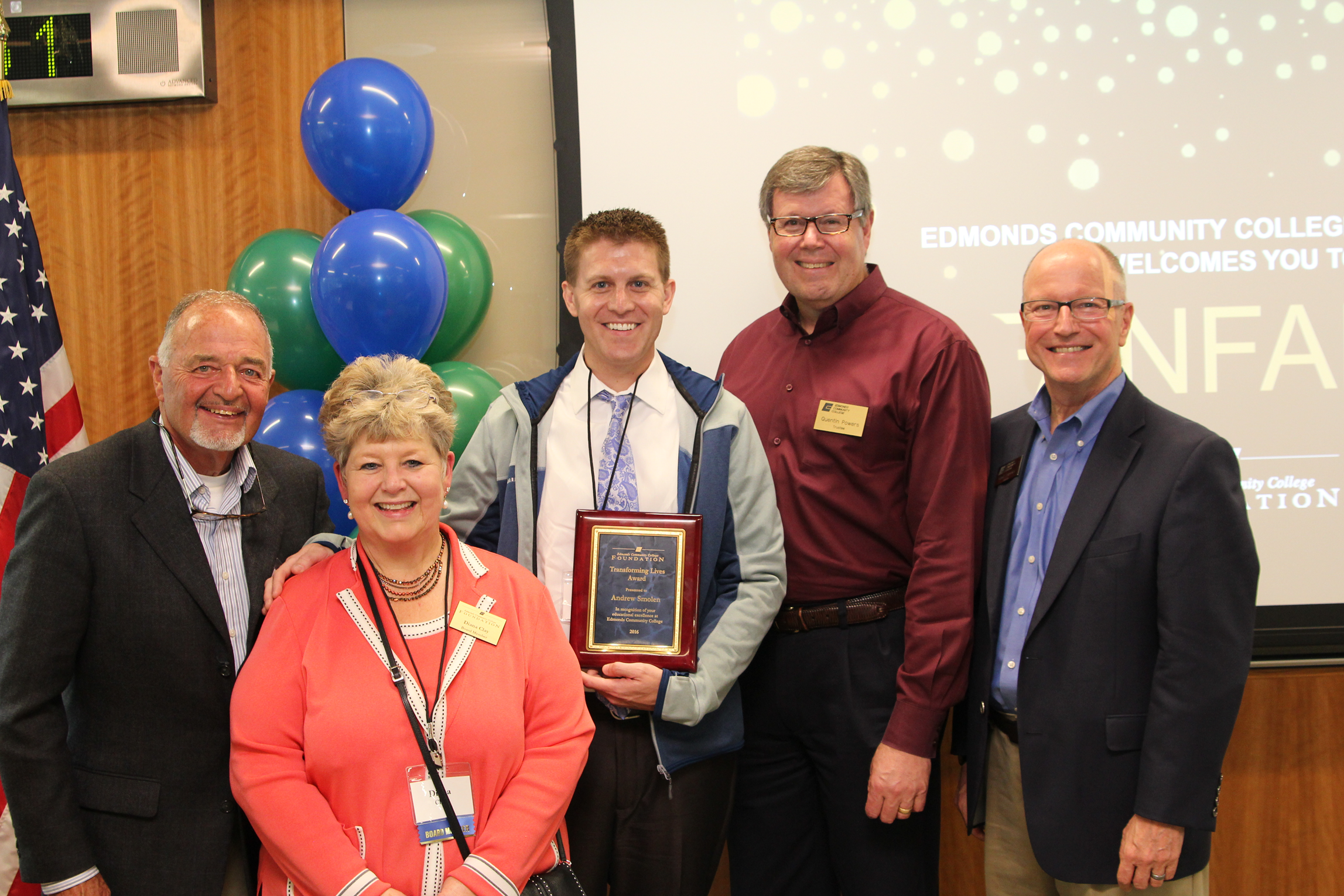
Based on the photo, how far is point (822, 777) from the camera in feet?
7.79

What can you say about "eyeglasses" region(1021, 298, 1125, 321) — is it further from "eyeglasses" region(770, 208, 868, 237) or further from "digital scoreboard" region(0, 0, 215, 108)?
"digital scoreboard" region(0, 0, 215, 108)

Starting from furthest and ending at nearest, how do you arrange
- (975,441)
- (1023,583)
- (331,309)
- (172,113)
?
(172,113), (331,309), (975,441), (1023,583)

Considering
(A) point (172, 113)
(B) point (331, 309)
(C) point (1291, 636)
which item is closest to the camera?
(B) point (331, 309)

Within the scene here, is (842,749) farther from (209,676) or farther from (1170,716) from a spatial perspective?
(209,676)

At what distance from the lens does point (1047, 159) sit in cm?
325

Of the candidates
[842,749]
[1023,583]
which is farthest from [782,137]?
[842,749]

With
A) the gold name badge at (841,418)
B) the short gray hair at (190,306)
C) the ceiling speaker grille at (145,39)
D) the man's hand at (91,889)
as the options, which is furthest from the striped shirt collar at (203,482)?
the ceiling speaker grille at (145,39)

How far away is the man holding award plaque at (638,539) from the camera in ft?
6.59

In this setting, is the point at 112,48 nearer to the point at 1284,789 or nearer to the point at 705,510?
the point at 705,510

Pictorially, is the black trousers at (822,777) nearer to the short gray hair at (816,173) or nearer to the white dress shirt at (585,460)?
the white dress shirt at (585,460)

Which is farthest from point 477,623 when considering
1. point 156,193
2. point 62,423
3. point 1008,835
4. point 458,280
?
point 156,193

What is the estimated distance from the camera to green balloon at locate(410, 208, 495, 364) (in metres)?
3.10

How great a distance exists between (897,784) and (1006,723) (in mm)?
301

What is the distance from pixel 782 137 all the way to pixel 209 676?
2.53m
